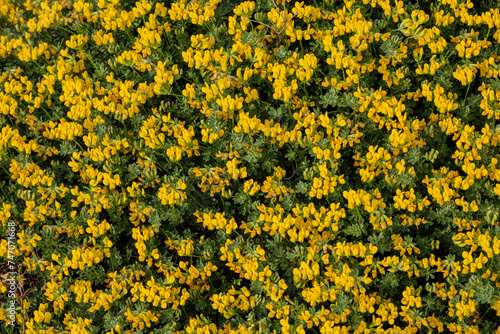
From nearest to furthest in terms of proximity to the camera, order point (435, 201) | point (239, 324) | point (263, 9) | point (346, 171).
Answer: point (239, 324) → point (435, 201) → point (346, 171) → point (263, 9)

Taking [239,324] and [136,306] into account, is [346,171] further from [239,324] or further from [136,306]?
[136,306]

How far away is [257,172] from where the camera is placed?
3959mm

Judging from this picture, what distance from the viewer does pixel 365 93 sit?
12.6 feet

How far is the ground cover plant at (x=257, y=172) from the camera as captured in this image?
11.4ft

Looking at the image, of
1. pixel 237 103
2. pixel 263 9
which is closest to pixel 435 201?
pixel 237 103

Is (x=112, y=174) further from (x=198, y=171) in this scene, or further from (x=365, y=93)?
(x=365, y=93)

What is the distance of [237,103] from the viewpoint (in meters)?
3.78

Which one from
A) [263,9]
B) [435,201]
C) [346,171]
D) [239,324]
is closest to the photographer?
[239,324]

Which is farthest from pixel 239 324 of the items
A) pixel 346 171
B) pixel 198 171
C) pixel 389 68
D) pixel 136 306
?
pixel 389 68

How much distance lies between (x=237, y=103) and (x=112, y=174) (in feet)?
3.61

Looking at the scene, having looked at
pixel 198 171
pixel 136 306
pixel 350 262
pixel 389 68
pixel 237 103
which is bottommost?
pixel 136 306

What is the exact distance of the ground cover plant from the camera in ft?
11.4

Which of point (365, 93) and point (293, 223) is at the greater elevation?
point (365, 93)

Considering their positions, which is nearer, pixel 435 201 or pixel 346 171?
pixel 435 201
